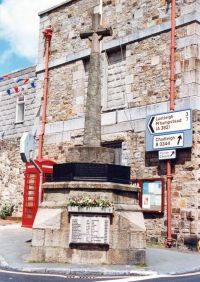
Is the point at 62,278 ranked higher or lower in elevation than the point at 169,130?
lower

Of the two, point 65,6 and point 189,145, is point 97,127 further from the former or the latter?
point 65,6

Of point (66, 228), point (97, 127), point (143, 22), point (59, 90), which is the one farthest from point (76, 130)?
point (66, 228)

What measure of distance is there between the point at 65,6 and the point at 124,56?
12.7 ft

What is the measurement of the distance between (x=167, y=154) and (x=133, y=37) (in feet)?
14.0

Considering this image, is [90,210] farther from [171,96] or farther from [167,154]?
[171,96]

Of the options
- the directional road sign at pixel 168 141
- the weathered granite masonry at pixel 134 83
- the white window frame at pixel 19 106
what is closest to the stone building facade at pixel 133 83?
the weathered granite masonry at pixel 134 83

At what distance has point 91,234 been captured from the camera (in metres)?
8.31

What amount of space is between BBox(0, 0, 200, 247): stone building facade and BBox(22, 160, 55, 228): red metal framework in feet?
3.17

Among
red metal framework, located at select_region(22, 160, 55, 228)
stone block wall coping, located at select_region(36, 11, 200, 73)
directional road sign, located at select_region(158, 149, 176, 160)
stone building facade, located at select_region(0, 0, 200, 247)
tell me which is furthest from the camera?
red metal framework, located at select_region(22, 160, 55, 228)

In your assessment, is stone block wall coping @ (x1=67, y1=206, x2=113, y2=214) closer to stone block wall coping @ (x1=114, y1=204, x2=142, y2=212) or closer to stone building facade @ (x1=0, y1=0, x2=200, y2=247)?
stone block wall coping @ (x1=114, y1=204, x2=142, y2=212)

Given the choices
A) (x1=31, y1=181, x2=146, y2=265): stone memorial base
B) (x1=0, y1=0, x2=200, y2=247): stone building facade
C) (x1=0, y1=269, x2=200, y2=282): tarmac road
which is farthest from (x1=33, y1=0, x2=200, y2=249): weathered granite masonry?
(x1=0, y1=269, x2=200, y2=282): tarmac road

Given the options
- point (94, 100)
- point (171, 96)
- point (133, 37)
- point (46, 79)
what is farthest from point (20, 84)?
point (94, 100)

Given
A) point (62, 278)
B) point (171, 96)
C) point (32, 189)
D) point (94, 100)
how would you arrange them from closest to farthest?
1. point (62, 278)
2. point (94, 100)
3. point (171, 96)
4. point (32, 189)

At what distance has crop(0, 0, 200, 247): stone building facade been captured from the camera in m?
11.6
